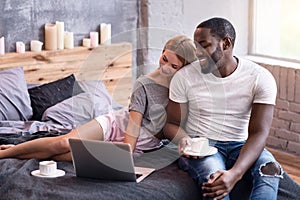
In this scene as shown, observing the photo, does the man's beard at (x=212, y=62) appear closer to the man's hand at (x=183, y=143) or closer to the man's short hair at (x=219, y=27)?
the man's short hair at (x=219, y=27)

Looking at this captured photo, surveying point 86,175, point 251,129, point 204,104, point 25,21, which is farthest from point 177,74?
point 25,21

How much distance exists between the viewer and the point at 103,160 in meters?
2.94

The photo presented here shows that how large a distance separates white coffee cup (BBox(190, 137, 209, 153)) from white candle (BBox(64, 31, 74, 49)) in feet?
6.51

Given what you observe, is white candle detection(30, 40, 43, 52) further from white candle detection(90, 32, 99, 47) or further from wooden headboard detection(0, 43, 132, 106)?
white candle detection(90, 32, 99, 47)

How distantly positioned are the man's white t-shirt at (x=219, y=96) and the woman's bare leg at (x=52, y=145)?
44 centimetres

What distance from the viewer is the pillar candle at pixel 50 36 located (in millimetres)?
4672

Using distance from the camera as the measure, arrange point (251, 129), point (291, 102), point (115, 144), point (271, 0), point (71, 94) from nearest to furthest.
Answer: point (115, 144)
point (251, 129)
point (71, 94)
point (291, 102)
point (271, 0)

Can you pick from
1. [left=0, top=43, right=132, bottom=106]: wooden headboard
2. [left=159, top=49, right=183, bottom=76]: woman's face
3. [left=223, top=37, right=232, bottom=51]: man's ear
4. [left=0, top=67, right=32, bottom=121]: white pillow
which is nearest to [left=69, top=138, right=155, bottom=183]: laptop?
[left=159, top=49, right=183, bottom=76]: woman's face

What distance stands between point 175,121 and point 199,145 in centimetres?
24

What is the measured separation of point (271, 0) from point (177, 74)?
2465 mm

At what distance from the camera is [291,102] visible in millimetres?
4973

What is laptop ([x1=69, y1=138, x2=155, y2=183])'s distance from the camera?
114 inches

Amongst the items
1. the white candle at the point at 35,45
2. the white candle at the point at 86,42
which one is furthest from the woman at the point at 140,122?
the white candle at the point at 86,42

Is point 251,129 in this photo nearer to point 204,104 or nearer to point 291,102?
point 204,104
